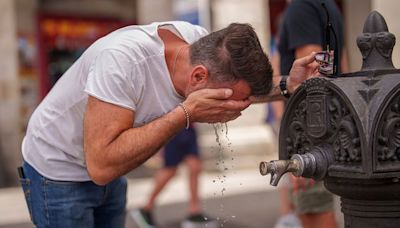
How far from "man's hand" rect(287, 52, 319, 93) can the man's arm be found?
0.37m

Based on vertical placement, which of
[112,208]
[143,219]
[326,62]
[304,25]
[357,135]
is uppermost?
[304,25]

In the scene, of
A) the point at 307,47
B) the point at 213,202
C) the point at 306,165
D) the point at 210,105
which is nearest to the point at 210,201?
the point at 213,202

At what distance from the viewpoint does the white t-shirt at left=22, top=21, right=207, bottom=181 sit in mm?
2451

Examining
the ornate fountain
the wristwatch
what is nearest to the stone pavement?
the wristwatch

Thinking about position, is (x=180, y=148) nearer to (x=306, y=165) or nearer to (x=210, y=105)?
(x=210, y=105)

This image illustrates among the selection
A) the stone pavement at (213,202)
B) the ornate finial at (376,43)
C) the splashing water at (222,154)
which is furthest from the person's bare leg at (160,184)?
the ornate finial at (376,43)

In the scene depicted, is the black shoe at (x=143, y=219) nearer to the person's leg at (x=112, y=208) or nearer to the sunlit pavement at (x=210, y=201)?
the sunlit pavement at (x=210, y=201)

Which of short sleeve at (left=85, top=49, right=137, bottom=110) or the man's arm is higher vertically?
short sleeve at (left=85, top=49, right=137, bottom=110)

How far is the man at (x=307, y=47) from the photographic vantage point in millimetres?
3537

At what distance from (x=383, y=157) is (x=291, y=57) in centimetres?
171

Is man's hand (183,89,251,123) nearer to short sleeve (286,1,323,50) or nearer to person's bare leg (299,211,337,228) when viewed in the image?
short sleeve (286,1,323,50)

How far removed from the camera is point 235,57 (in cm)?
247

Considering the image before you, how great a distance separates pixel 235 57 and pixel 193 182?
384 centimetres

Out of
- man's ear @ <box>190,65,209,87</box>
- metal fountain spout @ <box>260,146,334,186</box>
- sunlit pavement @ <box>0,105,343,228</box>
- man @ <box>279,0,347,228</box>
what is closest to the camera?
metal fountain spout @ <box>260,146,334,186</box>
